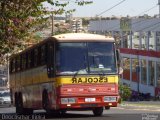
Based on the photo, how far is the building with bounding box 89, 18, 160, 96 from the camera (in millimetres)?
68738

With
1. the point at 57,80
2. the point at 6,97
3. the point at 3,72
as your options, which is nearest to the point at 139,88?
the point at 6,97

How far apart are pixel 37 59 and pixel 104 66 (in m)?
3.74

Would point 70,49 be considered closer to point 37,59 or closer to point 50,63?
point 50,63

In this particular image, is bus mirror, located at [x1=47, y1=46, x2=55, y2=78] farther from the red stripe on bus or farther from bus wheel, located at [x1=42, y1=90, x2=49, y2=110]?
the red stripe on bus

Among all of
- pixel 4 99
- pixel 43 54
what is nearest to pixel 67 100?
pixel 43 54

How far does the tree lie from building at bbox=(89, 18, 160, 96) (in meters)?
43.3

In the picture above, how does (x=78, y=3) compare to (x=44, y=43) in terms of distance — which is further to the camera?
(x=44, y=43)

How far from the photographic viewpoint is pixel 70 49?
21.6m

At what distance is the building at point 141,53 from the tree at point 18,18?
43.3 m

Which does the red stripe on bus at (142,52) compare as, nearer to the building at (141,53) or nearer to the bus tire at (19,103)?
the building at (141,53)

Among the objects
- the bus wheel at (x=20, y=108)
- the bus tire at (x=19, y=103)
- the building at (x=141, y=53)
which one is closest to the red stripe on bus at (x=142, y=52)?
the building at (x=141, y=53)

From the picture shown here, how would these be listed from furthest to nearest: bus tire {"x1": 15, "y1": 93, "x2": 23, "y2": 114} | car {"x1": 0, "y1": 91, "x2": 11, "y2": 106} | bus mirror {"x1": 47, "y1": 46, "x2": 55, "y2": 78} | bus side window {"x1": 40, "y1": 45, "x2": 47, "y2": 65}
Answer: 1. car {"x1": 0, "y1": 91, "x2": 11, "y2": 106}
2. bus tire {"x1": 15, "y1": 93, "x2": 23, "y2": 114}
3. bus side window {"x1": 40, "y1": 45, "x2": 47, "y2": 65}
4. bus mirror {"x1": 47, "y1": 46, "x2": 55, "y2": 78}

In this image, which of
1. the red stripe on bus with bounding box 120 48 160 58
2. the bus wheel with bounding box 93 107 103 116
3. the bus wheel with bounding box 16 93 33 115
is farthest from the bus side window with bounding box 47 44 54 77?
the red stripe on bus with bounding box 120 48 160 58

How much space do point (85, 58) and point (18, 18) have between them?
3.58 m
